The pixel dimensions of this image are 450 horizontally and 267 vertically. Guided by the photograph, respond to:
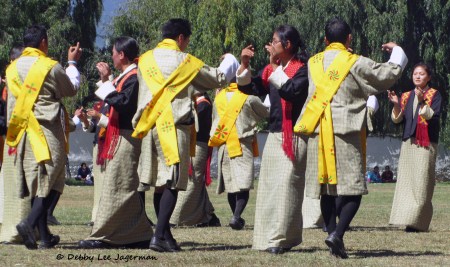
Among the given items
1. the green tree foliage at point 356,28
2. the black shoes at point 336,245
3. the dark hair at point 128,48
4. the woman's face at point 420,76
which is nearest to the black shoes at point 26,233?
the dark hair at point 128,48

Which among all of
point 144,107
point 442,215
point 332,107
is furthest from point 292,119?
point 442,215

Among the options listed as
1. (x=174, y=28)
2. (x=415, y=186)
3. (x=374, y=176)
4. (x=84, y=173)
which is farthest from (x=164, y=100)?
(x=374, y=176)

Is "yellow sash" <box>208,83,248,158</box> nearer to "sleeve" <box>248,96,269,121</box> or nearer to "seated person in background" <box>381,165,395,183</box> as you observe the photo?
"sleeve" <box>248,96,269,121</box>

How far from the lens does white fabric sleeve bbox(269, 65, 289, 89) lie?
367 inches

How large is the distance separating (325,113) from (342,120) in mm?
158

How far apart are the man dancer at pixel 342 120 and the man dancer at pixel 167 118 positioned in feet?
2.77

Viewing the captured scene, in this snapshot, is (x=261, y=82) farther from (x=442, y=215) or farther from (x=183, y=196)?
(x=442, y=215)

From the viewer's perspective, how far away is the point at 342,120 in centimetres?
920

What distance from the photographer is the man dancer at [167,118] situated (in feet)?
30.7

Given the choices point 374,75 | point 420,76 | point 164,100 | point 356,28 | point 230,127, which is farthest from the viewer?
point 356,28

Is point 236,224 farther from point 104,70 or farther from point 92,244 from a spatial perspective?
point 92,244

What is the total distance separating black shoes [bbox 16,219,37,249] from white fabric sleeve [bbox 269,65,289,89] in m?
2.39

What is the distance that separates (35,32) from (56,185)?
1420mm

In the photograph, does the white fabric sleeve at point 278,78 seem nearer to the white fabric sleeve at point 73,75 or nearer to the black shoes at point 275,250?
the black shoes at point 275,250
